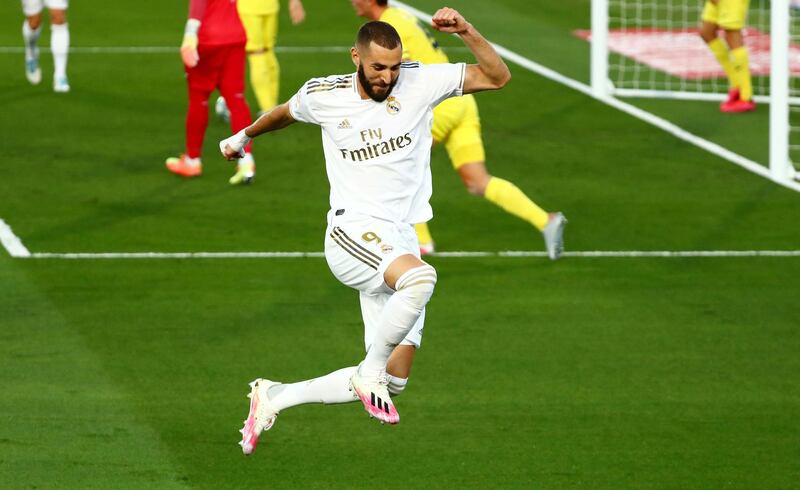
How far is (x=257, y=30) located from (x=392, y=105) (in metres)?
8.69

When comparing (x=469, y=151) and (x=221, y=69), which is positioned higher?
(x=221, y=69)

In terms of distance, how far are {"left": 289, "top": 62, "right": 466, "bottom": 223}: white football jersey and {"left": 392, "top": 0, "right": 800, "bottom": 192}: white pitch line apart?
8.01 meters

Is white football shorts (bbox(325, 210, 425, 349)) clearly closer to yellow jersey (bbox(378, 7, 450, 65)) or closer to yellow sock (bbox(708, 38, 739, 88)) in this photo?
yellow jersey (bbox(378, 7, 450, 65))

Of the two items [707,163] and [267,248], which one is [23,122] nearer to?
[267,248]

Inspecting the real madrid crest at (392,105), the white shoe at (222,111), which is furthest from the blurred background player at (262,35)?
the real madrid crest at (392,105)

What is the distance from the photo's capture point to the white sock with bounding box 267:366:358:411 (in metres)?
8.02

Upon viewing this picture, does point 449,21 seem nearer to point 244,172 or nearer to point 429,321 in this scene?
point 429,321

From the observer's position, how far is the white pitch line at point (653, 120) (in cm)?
1587

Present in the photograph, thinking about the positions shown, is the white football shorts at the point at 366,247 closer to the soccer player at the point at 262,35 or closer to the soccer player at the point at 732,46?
the soccer player at the point at 262,35

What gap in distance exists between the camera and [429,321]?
11.1 meters

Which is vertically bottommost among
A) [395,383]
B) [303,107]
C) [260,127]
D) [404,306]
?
[395,383]

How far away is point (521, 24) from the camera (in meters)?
23.2

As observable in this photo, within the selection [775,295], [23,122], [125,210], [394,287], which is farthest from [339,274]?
[23,122]

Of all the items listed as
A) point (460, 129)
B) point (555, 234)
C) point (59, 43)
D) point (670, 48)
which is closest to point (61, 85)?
point (59, 43)
